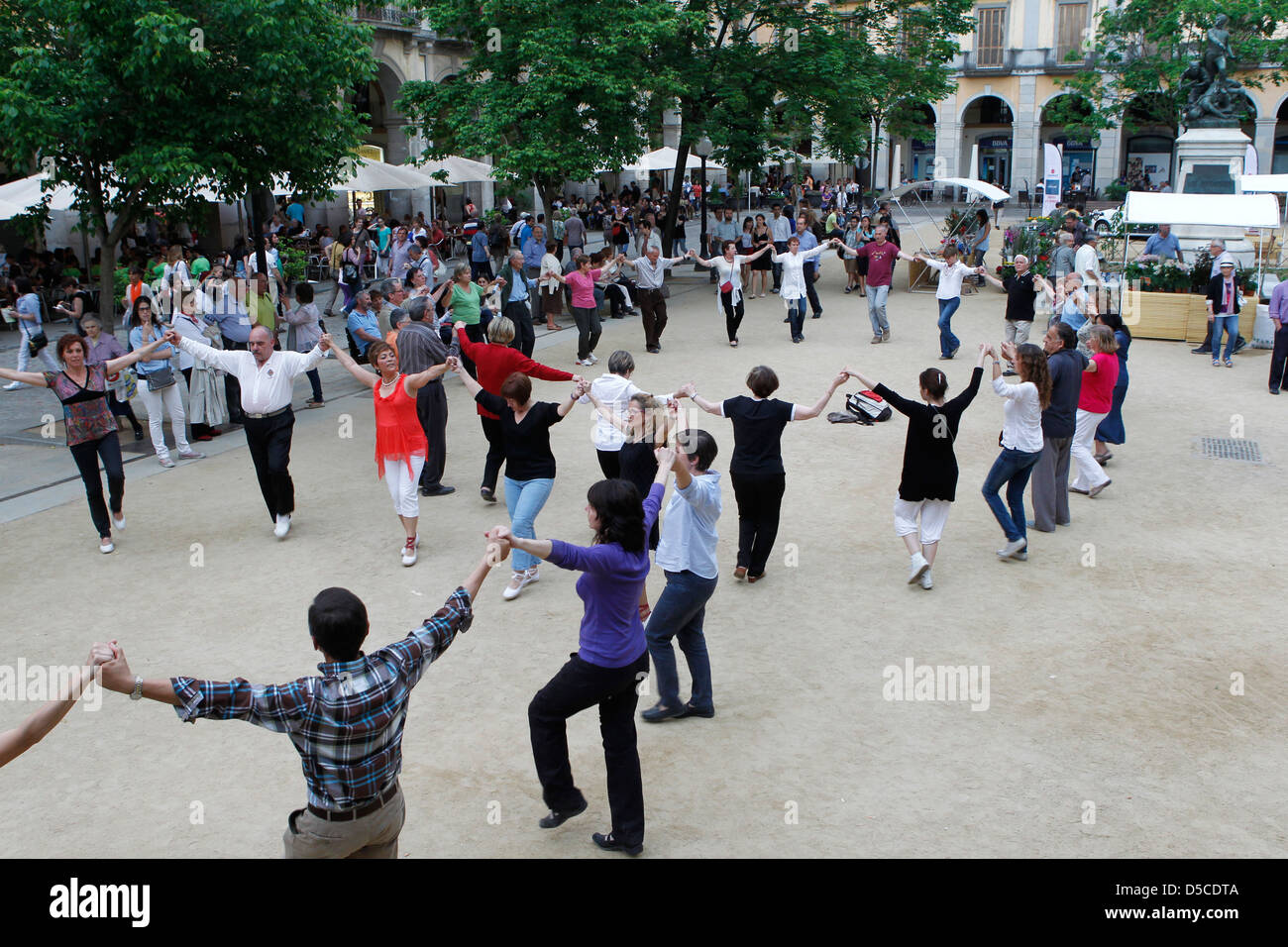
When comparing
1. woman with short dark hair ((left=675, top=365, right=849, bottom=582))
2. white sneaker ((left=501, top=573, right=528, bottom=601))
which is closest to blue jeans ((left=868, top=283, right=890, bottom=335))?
woman with short dark hair ((left=675, top=365, right=849, bottom=582))

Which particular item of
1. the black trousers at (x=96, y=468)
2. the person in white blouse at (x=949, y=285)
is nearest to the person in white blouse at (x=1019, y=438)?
the black trousers at (x=96, y=468)

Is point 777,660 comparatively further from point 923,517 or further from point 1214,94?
point 1214,94

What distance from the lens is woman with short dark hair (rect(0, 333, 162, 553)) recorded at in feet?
28.4

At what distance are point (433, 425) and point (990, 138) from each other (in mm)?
51849

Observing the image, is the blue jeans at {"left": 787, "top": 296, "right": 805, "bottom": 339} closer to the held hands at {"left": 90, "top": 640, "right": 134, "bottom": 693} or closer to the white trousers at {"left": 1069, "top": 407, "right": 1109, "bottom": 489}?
the white trousers at {"left": 1069, "top": 407, "right": 1109, "bottom": 489}

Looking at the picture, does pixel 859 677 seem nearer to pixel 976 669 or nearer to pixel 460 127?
pixel 976 669

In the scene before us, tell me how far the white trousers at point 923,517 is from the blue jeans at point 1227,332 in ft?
32.1

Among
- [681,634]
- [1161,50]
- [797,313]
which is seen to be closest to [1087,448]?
[681,634]

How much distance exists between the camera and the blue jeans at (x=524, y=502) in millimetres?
7824

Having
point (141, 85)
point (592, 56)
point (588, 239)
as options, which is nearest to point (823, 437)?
point (141, 85)

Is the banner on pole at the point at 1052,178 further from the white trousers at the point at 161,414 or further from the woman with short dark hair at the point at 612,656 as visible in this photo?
the woman with short dark hair at the point at 612,656

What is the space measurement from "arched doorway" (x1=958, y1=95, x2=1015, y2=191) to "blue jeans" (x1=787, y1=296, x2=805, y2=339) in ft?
136

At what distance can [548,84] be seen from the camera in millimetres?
19266

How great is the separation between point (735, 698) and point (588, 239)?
29360 mm
